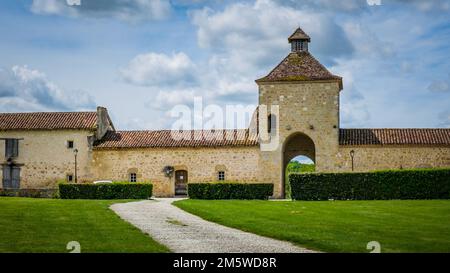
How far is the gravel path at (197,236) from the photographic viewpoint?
13117mm

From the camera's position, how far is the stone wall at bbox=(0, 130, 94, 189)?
41125 millimetres

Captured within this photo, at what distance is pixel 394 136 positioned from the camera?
38.2 m

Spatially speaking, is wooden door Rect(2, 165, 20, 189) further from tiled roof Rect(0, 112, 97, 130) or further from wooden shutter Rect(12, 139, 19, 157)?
tiled roof Rect(0, 112, 97, 130)

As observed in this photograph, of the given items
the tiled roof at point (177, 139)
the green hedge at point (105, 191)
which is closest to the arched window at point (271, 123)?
the tiled roof at point (177, 139)

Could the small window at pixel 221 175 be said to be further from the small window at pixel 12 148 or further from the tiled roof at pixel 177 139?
the small window at pixel 12 148

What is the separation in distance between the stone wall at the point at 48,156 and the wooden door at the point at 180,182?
550 centimetres

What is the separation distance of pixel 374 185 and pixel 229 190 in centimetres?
746

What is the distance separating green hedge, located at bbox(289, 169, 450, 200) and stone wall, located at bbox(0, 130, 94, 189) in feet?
Result: 48.5

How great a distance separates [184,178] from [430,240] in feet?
90.2

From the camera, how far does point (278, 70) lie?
39.8 m

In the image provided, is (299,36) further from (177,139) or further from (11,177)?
(11,177)

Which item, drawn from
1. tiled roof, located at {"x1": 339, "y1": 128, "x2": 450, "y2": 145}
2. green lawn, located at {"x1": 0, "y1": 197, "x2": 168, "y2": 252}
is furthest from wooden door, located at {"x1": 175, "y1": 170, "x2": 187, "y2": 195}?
green lawn, located at {"x1": 0, "y1": 197, "x2": 168, "y2": 252}

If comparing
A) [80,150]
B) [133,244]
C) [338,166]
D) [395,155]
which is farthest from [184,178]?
[133,244]

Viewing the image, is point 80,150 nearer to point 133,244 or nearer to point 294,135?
point 294,135
